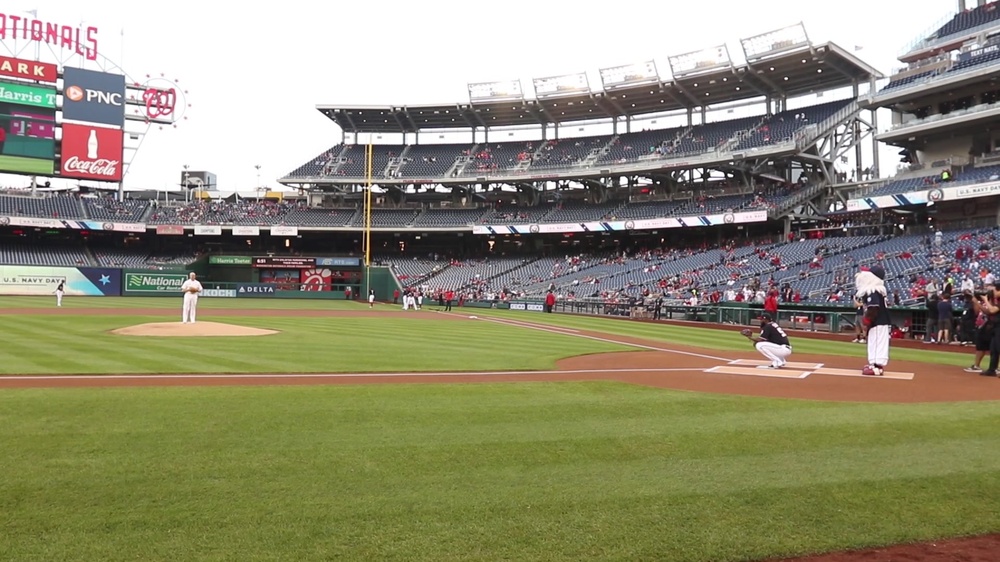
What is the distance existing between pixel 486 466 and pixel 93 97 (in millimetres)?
59952

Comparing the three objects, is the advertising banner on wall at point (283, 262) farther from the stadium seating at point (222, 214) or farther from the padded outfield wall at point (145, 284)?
the stadium seating at point (222, 214)

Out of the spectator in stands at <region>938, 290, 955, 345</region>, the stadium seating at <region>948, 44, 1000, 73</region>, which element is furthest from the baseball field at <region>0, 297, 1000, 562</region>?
the stadium seating at <region>948, 44, 1000, 73</region>

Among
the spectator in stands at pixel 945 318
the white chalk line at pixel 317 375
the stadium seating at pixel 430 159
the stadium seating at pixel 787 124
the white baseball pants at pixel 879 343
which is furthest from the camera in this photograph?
the stadium seating at pixel 430 159

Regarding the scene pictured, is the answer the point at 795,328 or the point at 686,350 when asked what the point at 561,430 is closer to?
the point at 686,350

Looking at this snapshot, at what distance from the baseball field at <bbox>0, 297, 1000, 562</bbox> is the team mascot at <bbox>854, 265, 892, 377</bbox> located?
611mm

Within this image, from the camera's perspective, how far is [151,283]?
52844 mm

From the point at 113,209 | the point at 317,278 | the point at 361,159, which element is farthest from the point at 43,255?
the point at 361,159

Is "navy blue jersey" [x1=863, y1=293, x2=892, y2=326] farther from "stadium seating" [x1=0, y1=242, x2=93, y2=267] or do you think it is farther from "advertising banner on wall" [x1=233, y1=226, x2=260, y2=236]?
"stadium seating" [x1=0, y1=242, x2=93, y2=267]

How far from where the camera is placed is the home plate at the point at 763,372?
11.1 metres

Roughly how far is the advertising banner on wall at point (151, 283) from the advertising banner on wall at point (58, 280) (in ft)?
2.27

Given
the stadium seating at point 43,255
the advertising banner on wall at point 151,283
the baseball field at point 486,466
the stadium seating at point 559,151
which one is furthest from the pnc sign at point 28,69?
the baseball field at point 486,466

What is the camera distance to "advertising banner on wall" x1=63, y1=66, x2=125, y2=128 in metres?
51.9

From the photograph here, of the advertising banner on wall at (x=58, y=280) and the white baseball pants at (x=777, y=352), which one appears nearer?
the white baseball pants at (x=777, y=352)

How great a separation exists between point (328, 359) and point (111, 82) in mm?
52712
